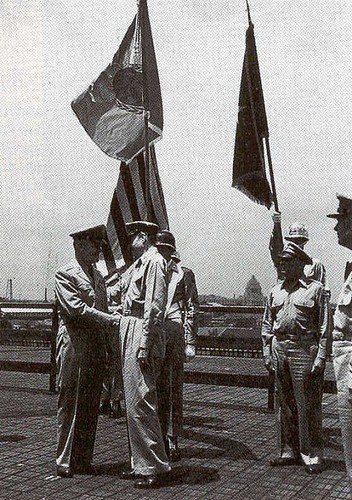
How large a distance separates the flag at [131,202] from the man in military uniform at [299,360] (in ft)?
11.3

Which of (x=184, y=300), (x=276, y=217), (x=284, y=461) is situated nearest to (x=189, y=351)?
(x=184, y=300)

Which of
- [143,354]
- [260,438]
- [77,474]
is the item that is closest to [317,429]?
[260,438]

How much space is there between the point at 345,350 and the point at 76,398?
8.42 ft

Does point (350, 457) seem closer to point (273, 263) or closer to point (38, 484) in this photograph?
point (38, 484)

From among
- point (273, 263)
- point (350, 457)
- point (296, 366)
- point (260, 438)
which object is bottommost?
point (260, 438)

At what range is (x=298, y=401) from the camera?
18.5 feet

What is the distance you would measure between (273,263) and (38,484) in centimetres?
→ 372

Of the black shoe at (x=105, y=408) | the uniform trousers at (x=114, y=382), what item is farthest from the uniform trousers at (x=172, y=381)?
the black shoe at (x=105, y=408)

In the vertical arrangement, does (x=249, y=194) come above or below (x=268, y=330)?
above

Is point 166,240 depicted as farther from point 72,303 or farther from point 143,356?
point 143,356

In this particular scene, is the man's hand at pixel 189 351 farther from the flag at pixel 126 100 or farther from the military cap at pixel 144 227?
the flag at pixel 126 100

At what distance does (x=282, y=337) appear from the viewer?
5.77 m

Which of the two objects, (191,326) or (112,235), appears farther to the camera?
(112,235)

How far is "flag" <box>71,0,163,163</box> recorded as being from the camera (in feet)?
29.6
